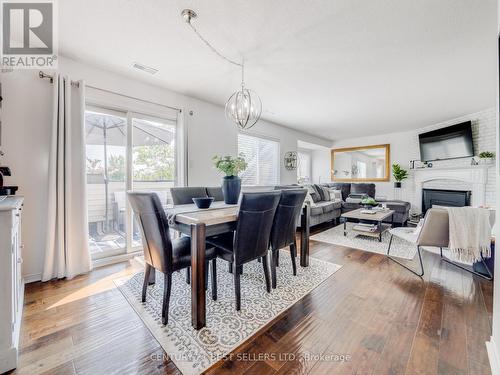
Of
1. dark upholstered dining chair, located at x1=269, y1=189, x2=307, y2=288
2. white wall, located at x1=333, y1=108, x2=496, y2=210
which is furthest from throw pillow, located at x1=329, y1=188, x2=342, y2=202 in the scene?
dark upholstered dining chair, located at x1=269, y1=189, x2=307, y2=288

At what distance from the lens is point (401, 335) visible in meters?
1.48

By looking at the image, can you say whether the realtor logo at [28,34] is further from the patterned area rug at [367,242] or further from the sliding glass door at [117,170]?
the patterned area rug at [367,242]

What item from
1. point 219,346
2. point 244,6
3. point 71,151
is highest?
point 244,6

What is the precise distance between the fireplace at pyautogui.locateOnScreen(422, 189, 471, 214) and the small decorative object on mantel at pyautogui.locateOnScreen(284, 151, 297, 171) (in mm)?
3454

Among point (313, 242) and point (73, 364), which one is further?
point (313, 242)

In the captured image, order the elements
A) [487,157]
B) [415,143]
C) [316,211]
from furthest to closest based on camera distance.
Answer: [415,143] → [316,211] → [487,157]

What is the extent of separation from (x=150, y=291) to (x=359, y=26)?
10.2ft

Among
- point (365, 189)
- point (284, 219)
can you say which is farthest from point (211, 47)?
point (365, 189)

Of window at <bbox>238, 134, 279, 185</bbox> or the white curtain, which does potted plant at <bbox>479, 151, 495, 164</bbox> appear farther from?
the white curtain

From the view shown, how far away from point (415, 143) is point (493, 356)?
6.07 metres

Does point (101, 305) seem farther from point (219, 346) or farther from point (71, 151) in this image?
point (71, 151)

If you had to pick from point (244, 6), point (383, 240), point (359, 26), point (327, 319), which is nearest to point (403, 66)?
point (359, 26)

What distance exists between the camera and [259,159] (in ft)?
16.6

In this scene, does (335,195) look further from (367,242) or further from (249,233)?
(249,233)
